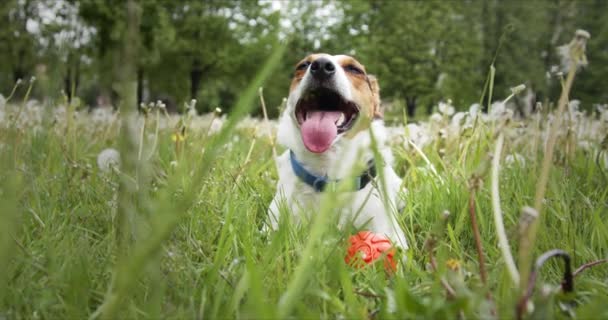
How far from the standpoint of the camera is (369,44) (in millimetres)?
27719

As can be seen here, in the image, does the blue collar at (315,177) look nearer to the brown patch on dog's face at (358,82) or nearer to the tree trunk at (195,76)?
the brown patch on dog's face at (358,82)

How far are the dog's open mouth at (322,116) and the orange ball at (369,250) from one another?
76cm

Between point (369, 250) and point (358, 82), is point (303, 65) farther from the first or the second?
point (369, 250)

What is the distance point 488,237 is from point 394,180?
973 mm

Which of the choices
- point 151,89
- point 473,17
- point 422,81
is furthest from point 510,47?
point 151,89

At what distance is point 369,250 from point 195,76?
24664 millimetres

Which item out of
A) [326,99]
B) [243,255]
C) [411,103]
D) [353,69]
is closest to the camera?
[243,255]

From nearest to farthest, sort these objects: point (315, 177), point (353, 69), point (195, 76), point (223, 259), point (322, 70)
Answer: point (223, 259), point (315, 177), point (322, 70), point (353, 69), point (195, 76)

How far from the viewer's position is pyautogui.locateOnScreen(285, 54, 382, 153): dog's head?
103 inches

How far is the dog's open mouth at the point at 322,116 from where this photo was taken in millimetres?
2576

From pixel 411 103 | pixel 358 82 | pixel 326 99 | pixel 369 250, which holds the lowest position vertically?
pixel 411 103

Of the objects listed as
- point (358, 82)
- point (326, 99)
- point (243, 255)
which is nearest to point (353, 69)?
point (358, 82)

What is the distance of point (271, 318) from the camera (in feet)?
2.88

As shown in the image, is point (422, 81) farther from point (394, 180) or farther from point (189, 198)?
point (189, 198)
